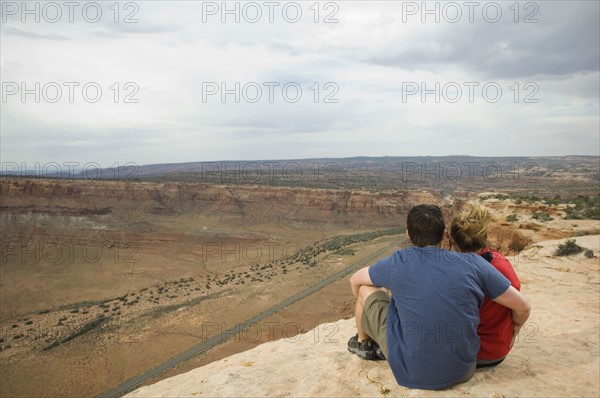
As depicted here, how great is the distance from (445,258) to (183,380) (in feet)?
12.4

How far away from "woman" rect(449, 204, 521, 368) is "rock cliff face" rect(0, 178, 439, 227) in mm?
49495

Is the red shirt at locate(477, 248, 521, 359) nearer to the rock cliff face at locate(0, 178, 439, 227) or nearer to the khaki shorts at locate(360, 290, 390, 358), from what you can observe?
the khaki shorts at locate(360, 290, 390, 358)

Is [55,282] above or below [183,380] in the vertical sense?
below

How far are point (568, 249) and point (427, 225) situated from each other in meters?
10.9

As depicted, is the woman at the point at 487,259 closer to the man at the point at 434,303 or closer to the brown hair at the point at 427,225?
the man at the point at 434,303

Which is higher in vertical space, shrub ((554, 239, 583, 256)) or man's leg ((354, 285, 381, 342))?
man's leg ((354, 285, 381, 342))

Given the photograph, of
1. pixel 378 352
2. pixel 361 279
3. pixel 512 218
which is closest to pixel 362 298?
pixel 361 279

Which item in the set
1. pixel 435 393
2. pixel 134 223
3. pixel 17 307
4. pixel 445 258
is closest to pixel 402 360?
pixel 435 393

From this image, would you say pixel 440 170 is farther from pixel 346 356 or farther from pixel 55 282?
pixel 346 356

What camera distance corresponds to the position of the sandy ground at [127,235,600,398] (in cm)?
328

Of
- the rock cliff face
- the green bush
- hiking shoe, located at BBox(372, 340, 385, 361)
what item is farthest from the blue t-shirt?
the rock cliff face

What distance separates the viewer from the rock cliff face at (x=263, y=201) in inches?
2029

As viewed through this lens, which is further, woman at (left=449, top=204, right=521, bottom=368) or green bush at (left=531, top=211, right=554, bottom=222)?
green bush at (left=531, top=211, right=554, bottom=222)

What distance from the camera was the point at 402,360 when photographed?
114 inches
